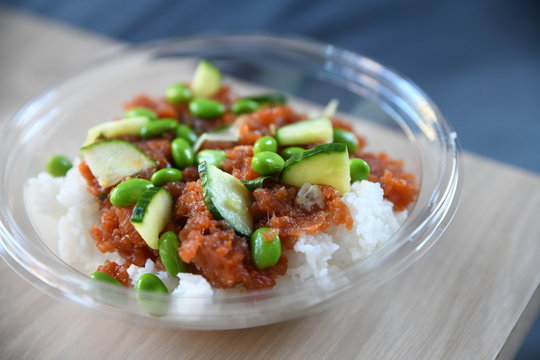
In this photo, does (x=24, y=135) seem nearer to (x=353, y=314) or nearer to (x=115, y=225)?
(x=115, y=225)

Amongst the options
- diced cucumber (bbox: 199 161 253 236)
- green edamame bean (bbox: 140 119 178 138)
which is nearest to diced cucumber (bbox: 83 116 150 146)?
green edamame bean (bbox: 140 119 178 138)

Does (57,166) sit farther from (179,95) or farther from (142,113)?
(179,95)

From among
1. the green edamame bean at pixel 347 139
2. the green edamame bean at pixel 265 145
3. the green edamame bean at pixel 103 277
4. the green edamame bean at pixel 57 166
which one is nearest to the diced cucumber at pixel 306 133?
the green edamame bean at pixel 347 139

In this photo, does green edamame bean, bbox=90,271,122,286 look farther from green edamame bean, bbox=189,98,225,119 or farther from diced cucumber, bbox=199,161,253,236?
green edamame bean, bbox=189,98,225,119

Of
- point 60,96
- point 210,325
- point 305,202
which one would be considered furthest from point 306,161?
point 60,96

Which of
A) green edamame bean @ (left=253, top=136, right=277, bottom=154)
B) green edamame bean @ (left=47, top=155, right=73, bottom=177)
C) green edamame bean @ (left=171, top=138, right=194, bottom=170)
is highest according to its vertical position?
green edamame bean @ (left=253, top=136, right=277, bottom=154)

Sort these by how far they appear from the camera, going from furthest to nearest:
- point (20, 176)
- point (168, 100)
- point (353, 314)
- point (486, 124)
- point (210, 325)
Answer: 1. point (486, 124)
2. point (168, 100)
3. point (20, 176)
4. point (353, 314)
5. point (210, 325)

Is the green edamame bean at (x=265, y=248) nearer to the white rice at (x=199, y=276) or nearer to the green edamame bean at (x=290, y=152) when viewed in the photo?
the white rice at (x=199, y=276)
